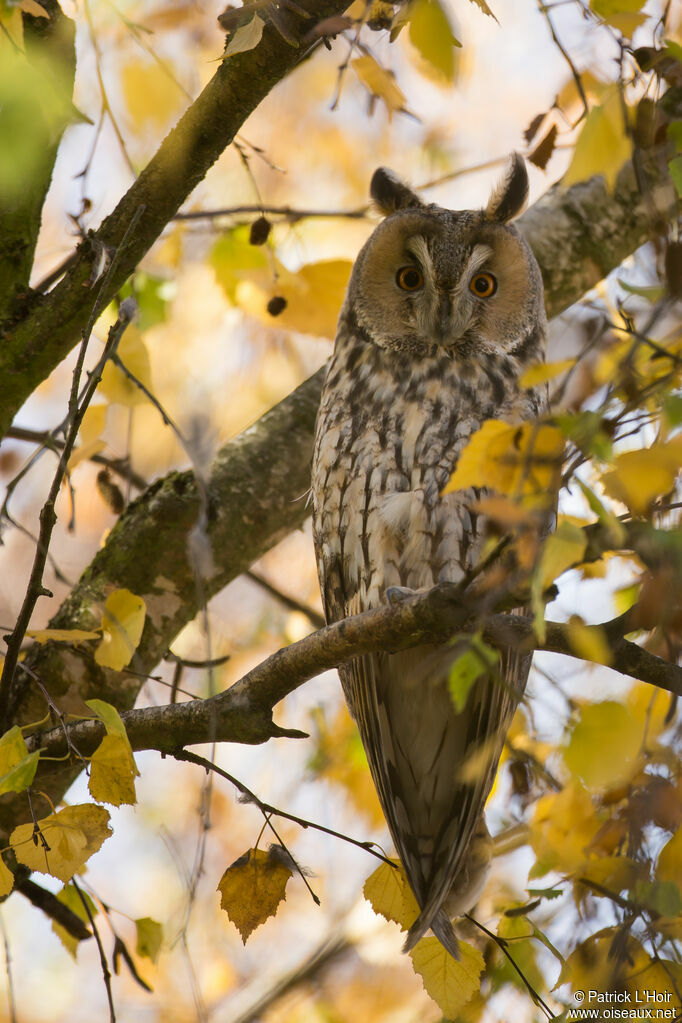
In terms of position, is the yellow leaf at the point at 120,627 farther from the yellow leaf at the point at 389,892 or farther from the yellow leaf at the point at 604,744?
the yellow leaf at the point at 604,744

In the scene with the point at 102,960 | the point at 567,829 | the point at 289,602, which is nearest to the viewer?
the point at 567,829

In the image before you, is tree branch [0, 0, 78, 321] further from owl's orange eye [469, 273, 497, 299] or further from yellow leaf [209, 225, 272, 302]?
owl's orange eye [469, 273, 497, 299]

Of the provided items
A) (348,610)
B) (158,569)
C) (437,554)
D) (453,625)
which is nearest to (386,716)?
(348,610)

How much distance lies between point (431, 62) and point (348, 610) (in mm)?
1142

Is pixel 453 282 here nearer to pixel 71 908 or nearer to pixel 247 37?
pixel 247 37

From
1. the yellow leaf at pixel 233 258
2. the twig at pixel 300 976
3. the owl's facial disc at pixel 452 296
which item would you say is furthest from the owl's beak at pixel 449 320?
the twig at pixel 300 976

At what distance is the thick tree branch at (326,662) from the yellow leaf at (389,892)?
386 millimetres

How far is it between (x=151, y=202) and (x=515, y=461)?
40.2 inches

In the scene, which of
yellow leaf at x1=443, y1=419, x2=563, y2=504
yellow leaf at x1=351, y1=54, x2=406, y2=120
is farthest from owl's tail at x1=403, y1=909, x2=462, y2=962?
yellow leaf at x1=351, y1=54, x2=406, y2=120

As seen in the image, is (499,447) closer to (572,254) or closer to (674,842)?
(674,842)

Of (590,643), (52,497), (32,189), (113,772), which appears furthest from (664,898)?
(32,189)

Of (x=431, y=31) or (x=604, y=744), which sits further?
(x=431, y=31)

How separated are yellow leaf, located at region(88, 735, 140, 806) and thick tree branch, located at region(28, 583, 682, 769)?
13 centimetres

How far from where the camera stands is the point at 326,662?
1520 millimetres
